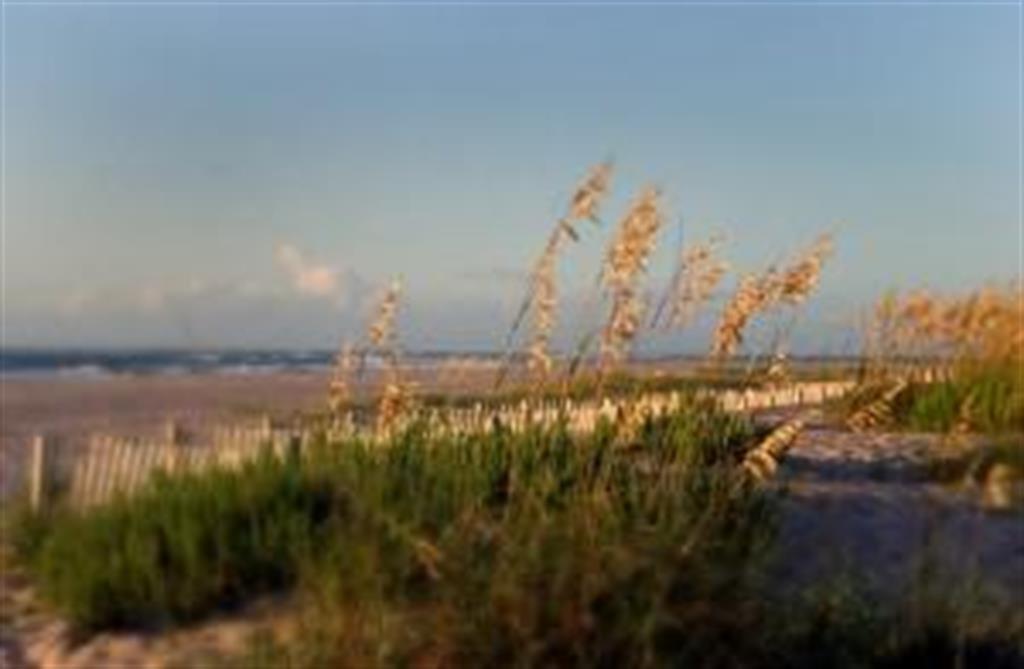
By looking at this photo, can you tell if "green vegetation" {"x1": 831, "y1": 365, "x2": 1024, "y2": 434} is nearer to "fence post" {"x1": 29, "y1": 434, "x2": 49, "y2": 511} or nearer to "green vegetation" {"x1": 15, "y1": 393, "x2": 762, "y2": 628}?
"green vegetation" {"x1": 15, "y1": 393, "x2": 762, "y2": 628}

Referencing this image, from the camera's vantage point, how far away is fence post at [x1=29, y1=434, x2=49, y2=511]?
40.3 feet

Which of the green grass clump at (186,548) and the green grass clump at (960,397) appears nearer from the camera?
the green grass clump at (186,548)

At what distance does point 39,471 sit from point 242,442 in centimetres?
134

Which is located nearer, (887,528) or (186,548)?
(186,548)

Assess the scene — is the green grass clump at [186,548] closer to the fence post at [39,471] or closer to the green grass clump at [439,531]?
the green grass clump at [439,531]

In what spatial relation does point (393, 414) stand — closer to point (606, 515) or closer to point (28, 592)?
point (606, 515)

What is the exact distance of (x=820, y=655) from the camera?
27.0 ft

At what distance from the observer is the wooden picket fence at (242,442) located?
963 cm

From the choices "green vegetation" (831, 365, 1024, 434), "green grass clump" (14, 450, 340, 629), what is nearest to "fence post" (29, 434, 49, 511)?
"green grass clump" (14, 450, 340, 629)

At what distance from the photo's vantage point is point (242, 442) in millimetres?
12734

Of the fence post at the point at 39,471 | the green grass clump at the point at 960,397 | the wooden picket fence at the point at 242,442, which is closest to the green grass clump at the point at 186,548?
the wooden picket fence at the point at 242,442

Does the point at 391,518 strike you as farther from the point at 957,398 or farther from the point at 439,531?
the point at 957,398

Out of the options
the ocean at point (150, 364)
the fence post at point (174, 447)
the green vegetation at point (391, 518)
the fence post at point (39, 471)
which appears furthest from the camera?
the ocean at point (150, 364)

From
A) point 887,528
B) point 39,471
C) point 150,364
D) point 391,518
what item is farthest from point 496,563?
point 150,364
